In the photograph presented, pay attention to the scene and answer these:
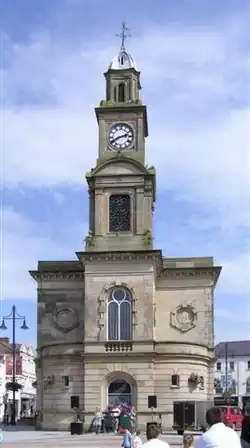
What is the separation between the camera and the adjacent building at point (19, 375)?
4572 inches

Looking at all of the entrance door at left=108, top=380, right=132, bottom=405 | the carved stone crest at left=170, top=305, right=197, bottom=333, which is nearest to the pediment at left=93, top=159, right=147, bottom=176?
the carved stone crest at left=170, top=305, right=197, bottom=333

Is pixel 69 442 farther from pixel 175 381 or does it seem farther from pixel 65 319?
pixel 65 319

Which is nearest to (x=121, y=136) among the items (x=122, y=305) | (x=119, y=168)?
(x=119, y=168)

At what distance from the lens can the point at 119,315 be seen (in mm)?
56875

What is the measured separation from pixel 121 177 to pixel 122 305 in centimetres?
890

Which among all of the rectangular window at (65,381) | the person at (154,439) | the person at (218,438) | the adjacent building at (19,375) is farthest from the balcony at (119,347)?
the adjacent building at (19,375)

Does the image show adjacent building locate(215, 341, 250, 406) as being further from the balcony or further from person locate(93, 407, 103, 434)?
person locate(93, 407, 103, 434)

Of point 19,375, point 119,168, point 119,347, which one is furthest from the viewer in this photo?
point 19,375

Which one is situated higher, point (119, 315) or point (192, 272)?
point (192, 272)

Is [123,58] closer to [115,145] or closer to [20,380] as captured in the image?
[115,145]

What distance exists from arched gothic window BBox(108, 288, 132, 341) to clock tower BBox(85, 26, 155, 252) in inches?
128

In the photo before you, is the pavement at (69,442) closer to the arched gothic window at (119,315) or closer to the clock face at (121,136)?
the arched gothic window at (119,315)

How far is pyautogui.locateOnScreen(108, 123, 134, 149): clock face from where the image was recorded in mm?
61406

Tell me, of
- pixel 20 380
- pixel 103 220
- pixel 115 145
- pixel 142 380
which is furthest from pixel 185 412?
pixel 20 380
